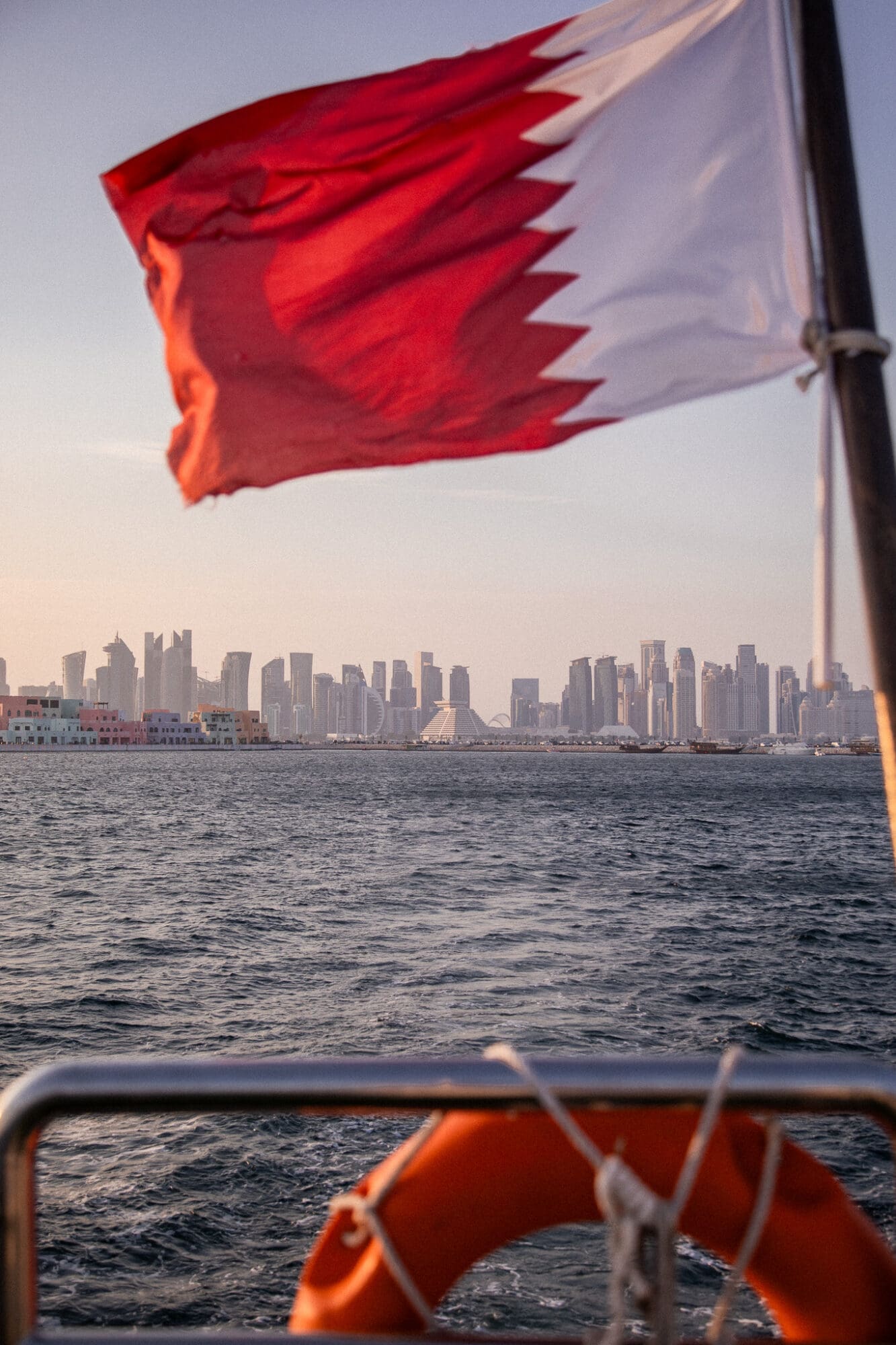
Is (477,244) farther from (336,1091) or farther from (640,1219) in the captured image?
(640,1219)

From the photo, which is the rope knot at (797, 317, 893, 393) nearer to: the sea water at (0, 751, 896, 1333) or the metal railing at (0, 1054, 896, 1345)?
the metal railing at (0, 1054, 896, 1345)

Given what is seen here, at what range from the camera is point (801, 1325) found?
2.44 metres

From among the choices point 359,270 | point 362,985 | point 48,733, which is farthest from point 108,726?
point 359,270

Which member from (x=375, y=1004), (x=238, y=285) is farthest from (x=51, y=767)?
(x=238, y=285)

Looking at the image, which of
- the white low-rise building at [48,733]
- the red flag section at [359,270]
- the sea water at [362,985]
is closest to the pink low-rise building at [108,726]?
the white low-rise building at [48,733]

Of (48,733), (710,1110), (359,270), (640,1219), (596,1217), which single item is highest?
(359,270)

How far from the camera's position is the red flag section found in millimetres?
3469

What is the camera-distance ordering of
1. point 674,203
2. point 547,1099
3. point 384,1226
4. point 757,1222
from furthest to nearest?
point 674,203 < point 384,1226 < point 757,1222 < point 547,1099

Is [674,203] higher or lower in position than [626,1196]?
higher

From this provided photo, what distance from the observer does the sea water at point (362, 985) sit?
9617 millimetres

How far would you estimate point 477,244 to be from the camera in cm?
353

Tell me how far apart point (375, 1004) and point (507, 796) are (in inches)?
2783

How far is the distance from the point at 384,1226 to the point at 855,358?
7.93 ft

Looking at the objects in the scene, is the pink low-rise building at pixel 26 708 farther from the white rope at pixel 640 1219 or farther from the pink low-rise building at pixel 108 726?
the white rope at pixel 640 1219
